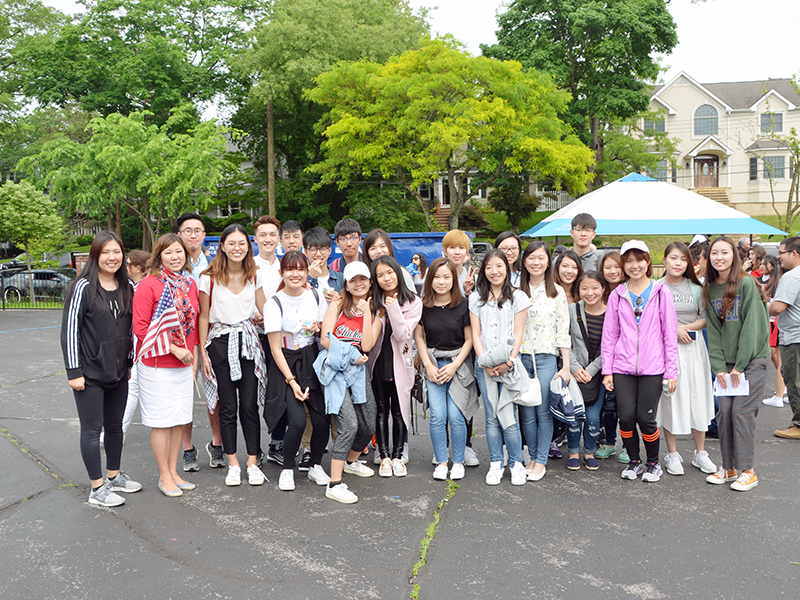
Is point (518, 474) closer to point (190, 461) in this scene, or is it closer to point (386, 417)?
point (386, 417)

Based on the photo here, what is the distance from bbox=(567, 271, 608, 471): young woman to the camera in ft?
16.3

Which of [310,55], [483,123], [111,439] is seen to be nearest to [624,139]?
[483,123]

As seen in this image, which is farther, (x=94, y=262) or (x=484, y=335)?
(x=484, y=335)

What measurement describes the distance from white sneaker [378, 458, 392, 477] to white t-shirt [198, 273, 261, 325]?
64.0 inches

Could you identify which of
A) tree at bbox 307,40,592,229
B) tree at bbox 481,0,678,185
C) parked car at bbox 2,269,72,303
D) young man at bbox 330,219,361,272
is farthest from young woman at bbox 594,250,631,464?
tree at bbox 481,0,678,185

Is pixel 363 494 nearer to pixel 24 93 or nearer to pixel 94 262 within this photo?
pixel 94 262

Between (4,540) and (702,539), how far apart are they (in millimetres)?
4416

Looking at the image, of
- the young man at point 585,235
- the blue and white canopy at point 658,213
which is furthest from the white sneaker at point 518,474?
the blue and white canopy at point 658,213

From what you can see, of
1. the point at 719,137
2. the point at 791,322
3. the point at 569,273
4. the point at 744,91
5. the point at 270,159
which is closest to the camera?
the point at 569,273

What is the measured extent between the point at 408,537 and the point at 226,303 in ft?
7.30

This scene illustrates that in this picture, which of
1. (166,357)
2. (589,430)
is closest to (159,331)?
(166,357)

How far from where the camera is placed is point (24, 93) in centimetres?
2938

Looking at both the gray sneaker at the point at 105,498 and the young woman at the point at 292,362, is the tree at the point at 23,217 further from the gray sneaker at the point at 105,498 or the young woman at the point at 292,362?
the young woman at the point at 292,362

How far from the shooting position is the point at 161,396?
14.8 feet
